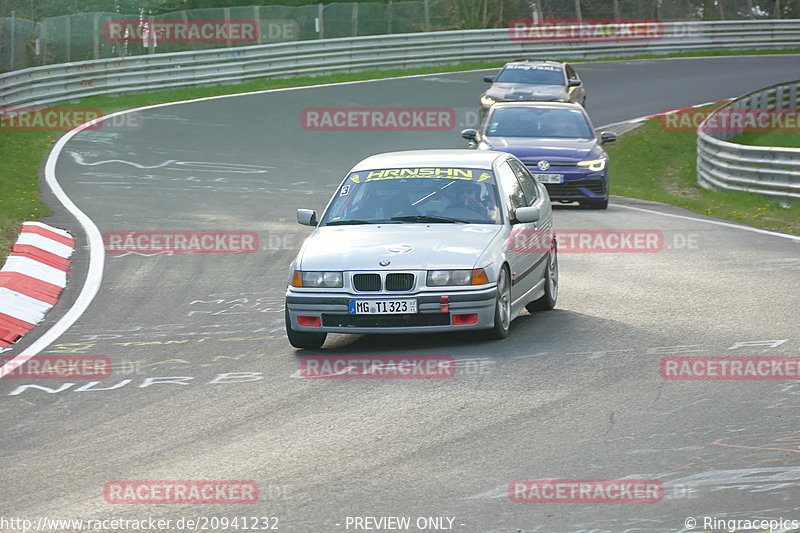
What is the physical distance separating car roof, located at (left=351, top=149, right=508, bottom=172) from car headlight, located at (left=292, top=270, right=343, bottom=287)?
1602 millimetres

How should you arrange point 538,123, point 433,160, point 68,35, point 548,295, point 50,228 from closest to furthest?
point 433,160
point 548,295
point 50,228
point 538,123
point 68,35

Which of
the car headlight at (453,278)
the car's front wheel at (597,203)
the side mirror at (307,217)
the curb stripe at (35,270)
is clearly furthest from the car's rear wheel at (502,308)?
the car's front wheel at (597,203)

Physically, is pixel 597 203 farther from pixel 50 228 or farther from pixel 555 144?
pixel 50 228

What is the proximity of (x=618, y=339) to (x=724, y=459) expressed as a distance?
334 centimetres

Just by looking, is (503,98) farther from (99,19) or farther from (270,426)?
(270,426)

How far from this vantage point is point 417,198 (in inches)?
411

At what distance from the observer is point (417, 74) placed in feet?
123

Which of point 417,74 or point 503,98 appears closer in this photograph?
point 503,98

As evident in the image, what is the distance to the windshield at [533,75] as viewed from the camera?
27406 millimetres

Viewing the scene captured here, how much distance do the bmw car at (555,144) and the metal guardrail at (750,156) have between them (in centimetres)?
253

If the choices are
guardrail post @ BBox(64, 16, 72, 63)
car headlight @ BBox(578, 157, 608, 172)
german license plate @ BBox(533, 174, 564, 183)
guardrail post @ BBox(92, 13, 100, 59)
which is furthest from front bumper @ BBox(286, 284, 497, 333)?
guardrail post @ BBox(92, 13, 100, 59)

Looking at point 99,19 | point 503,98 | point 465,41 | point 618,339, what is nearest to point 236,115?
point 503,98

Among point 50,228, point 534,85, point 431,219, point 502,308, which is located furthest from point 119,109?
point 502,308

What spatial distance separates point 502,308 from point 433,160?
187 cm
